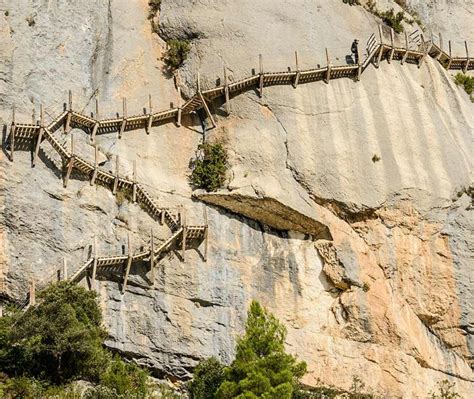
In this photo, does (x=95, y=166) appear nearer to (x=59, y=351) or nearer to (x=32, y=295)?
(x=32, y=295)

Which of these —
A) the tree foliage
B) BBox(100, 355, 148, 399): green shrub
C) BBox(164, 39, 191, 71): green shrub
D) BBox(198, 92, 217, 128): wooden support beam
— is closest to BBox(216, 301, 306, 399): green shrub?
the tree foliage

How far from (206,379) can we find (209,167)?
29.2ft

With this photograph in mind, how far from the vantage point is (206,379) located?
34.0 meters

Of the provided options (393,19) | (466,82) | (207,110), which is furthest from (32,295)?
(466,82)

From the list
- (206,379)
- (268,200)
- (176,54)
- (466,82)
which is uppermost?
(466,82)

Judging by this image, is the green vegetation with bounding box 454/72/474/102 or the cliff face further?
the green vegetation with bounding box 454/72/474/102

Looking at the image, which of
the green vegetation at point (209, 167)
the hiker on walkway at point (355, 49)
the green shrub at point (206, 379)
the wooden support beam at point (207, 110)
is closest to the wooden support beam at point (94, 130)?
the green vegetation at point (209, 167)

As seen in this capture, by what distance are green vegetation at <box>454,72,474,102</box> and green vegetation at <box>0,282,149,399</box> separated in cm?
2156

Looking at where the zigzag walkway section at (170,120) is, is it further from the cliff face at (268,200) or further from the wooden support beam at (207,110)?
the cliff face at (268,200)

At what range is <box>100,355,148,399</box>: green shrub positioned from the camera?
109 feet

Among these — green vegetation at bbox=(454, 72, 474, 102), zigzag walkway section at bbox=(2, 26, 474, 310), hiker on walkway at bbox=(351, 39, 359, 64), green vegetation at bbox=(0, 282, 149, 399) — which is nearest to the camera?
green vegetation at bbox=(0, 282, 149, 399)

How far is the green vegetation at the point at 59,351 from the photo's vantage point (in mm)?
32031

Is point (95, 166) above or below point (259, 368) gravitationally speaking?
above

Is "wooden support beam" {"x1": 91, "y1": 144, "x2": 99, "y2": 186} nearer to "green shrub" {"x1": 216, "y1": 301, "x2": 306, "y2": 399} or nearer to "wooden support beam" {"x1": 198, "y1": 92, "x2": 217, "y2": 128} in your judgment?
"wooden support beam" {"x1": 198, "y1": 92, "x2": 217, "y2": 128}
